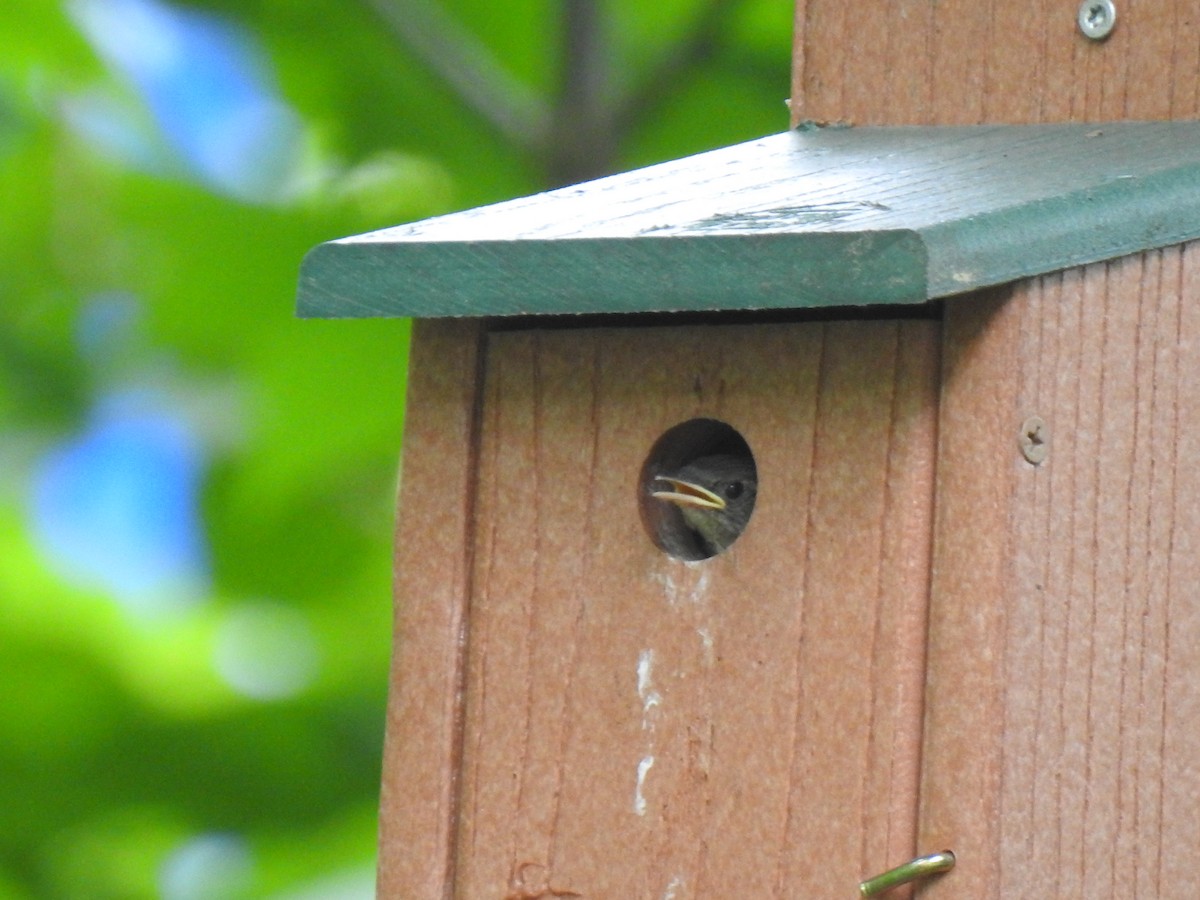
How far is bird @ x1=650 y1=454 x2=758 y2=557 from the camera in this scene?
5.88 ft

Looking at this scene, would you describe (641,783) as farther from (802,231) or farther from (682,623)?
(802,231)

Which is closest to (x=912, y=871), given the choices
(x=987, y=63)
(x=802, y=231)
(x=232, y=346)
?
(x=802, y=231)

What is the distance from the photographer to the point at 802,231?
4.70 ft

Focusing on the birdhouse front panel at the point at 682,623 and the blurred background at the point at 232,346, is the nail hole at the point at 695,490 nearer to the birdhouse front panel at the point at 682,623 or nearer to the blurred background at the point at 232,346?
the birdhouse front panel at the point at 682,623

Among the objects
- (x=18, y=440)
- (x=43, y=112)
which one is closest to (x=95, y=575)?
(x=18, y=440)

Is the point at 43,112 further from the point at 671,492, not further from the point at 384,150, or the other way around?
the point at 671,492

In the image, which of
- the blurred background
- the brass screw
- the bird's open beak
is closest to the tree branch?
the blurred background

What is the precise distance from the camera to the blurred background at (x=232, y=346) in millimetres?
3135

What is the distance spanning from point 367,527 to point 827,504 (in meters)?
2.04

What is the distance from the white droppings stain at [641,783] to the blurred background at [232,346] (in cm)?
144

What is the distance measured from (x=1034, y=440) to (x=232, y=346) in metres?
1.81

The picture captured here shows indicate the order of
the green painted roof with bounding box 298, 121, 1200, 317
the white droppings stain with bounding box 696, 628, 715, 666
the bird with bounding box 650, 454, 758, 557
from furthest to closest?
the bird with bounding box 650, 454, 758, 557 → the white droppings stain with bounding box 696, 628, 715, 666 → the green painted roof with bounding box 298, 121, 1200, 317

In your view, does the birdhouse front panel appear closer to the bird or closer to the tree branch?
the bird

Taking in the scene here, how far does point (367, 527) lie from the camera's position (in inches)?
138
